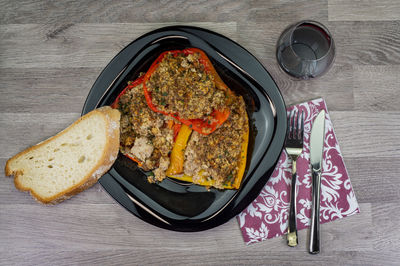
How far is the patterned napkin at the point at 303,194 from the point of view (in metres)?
1.66

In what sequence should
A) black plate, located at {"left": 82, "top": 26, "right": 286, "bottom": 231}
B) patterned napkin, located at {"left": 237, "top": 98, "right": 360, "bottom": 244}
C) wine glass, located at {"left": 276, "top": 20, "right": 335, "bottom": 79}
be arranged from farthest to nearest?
patterned napkin, located at {"left": 237, "top": 98, "right": 360, "bottom": 244} → black plate, located at {"left": 82, "top": 26, "right": 286, "bottom": 231} → wine glass, located at {"left": 276, "top": 20, "right": 335, "bottom": 79}

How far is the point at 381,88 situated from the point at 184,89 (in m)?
1.14

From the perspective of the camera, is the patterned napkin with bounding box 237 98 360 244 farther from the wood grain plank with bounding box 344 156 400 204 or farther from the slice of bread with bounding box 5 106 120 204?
the slice of bread with bounding box 5 106 120 204

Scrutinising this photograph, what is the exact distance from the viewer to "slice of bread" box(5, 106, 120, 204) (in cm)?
150

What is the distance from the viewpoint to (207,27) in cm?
170

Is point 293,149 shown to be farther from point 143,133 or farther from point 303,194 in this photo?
point 143,133

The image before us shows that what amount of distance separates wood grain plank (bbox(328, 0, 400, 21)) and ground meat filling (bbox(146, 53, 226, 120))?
85cm

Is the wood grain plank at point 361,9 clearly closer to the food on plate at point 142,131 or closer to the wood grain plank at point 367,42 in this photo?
the wood grain plank at point 367,42

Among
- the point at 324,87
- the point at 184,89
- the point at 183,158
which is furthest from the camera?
the point at 324,87

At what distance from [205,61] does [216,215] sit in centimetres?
81

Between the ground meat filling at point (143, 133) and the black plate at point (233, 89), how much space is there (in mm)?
80

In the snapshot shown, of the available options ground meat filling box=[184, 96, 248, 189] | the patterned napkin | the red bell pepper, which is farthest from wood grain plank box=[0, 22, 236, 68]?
the patterned napkin

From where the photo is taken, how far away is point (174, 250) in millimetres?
1733

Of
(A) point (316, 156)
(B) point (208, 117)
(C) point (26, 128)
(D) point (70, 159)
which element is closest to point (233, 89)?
(B) point (208, 117)
